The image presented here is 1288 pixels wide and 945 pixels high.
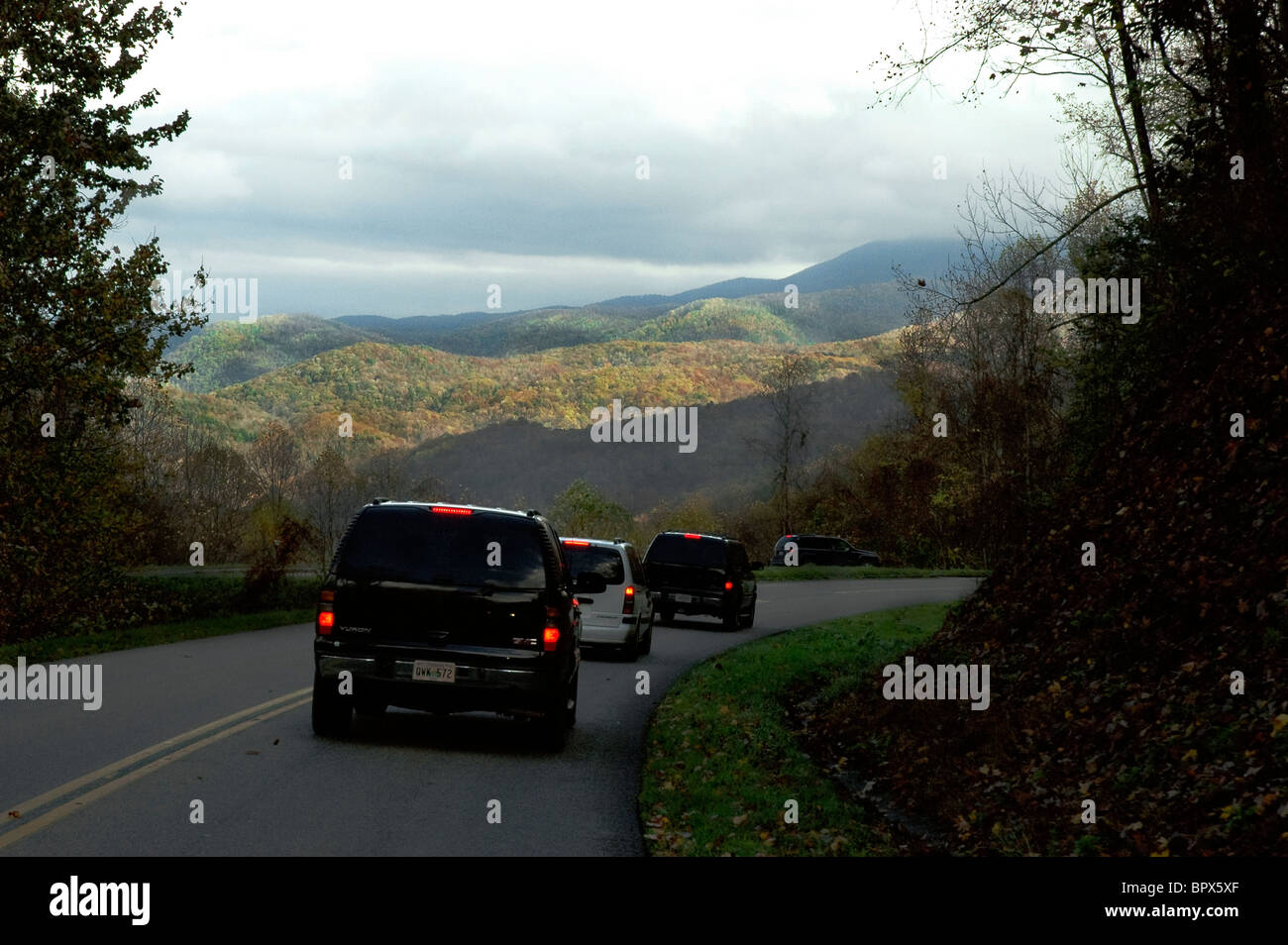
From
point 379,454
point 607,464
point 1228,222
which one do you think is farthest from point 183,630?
point 607,464

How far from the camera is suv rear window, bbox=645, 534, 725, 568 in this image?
96.8 feet

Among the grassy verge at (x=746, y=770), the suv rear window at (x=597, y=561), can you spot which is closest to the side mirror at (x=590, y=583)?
the grassy verge at (x=746, y=770)

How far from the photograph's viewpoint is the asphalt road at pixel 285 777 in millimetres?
7730

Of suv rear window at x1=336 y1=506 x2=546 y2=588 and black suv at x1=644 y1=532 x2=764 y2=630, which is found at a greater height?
suv rear window at x1=336 y1=506 x2=546 y2=588

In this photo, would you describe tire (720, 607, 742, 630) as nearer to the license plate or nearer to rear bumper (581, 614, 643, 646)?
rear bumper (581, 614, 643, 646)

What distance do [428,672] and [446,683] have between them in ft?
0.59

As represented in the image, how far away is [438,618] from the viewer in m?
11.3

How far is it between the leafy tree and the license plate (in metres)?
13.6

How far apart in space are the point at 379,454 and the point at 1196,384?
103642 millimetres

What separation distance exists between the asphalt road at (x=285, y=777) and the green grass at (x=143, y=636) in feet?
10.4

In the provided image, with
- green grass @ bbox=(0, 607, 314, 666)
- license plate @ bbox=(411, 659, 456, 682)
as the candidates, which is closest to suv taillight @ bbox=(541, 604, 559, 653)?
license plate @ bbox=(411, 659, 456, 682)

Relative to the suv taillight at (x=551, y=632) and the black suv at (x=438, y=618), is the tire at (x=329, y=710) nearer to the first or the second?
the black suv at (x=438, y=618)

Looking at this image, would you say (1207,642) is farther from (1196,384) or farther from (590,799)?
(1196,384)

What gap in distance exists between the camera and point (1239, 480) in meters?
12.2
